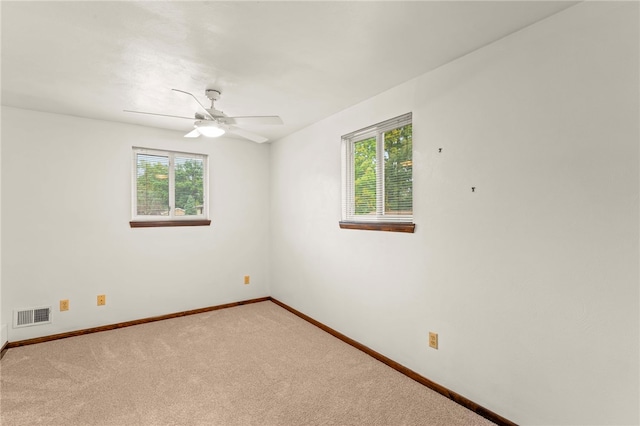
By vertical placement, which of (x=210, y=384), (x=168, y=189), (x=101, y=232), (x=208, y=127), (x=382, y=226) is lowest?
(x=210, y=384)

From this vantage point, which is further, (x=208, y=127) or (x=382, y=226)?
(x=382, y=226)

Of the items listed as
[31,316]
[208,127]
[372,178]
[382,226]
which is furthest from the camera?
[31,316]

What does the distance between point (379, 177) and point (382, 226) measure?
1.51ft

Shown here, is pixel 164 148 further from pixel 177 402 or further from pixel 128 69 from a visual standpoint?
pixel 177 402

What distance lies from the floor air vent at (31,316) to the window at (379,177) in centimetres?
316

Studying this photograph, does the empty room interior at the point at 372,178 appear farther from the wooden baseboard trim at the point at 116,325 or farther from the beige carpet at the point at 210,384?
the beige carpet at the point at 210,384

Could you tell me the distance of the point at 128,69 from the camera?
2312mm

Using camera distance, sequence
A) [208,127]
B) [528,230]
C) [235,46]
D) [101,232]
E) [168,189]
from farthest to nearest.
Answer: [168,189]
[101,232]
[208,127]
[235,46]
[528,230]

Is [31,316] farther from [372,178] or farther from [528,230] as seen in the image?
[528,230]

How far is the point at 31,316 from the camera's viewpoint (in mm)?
3186

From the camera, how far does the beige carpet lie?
79.9 inches

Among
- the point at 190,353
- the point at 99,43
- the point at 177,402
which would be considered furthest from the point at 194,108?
the point at 177,402

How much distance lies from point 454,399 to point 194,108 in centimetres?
330

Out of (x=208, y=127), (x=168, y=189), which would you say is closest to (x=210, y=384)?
(x=208, y=127)
